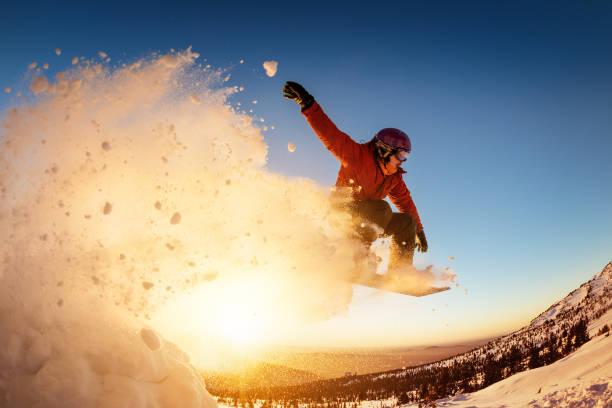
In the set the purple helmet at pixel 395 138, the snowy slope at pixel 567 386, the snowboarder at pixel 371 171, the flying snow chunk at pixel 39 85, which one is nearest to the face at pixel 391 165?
the snowboarder at pixel 371 171

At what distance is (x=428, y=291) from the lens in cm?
639

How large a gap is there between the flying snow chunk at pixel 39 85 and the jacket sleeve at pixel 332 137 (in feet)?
13.9

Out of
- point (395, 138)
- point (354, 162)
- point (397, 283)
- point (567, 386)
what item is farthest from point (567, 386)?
point (354, 162)

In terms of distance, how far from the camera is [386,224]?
5.71 metres

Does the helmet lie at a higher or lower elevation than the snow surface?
higher

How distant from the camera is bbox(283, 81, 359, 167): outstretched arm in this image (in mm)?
4848

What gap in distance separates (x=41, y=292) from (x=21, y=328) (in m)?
0.47

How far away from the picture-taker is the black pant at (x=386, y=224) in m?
5.50

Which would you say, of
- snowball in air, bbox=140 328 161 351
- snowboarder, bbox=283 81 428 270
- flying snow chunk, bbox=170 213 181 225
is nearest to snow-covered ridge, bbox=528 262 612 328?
snowboarder, bbox=283 81 428 270

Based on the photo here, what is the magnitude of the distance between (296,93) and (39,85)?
163 inches

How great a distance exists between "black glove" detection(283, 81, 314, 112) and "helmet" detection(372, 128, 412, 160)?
151 centimetres

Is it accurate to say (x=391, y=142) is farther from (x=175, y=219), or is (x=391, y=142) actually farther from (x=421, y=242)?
(x=175, y=219)

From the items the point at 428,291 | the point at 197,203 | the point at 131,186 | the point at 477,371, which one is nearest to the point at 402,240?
the point at 428,291

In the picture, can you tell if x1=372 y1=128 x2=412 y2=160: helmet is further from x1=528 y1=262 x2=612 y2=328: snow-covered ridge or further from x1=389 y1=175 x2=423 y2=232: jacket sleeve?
x1=528 y1=262 x2=612 y2=328: snow-covered ridge
